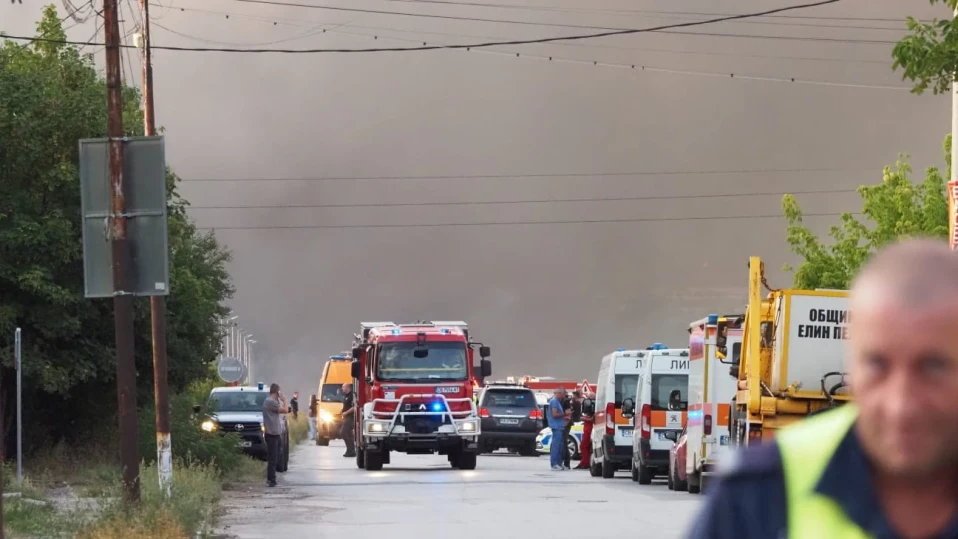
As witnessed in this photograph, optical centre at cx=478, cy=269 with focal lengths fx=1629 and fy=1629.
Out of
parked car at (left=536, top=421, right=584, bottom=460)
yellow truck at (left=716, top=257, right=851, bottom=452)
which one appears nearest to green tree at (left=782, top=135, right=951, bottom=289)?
parked car at (left=536, top=421, right=584, bottom=460)

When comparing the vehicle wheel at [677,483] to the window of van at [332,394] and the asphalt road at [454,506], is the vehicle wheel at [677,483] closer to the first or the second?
the asphalt road at [454,506]

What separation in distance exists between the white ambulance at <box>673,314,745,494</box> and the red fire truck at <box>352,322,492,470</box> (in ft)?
31.1

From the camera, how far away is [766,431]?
1867 cm

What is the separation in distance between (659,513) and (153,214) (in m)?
7.44

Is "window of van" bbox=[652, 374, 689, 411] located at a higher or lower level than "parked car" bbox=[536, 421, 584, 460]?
higher

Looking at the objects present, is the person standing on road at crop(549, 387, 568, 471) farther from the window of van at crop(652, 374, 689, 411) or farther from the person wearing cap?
the window of van at crop(652, 374, 689, 411)

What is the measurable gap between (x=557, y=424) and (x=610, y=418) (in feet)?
13.7

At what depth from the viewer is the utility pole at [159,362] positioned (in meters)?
20.8

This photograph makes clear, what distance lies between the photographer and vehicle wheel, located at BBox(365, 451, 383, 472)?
33.7 m

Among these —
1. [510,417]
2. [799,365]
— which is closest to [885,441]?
[799,365]

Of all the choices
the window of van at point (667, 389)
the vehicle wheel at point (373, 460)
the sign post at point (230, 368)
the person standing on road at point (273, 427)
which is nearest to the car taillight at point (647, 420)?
the window of van at point (667, 389)

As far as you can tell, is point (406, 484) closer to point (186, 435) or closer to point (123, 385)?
point (186, 435)

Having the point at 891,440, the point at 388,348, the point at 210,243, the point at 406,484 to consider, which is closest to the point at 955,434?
the point at 891,440

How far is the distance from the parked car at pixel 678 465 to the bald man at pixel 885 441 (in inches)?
918
